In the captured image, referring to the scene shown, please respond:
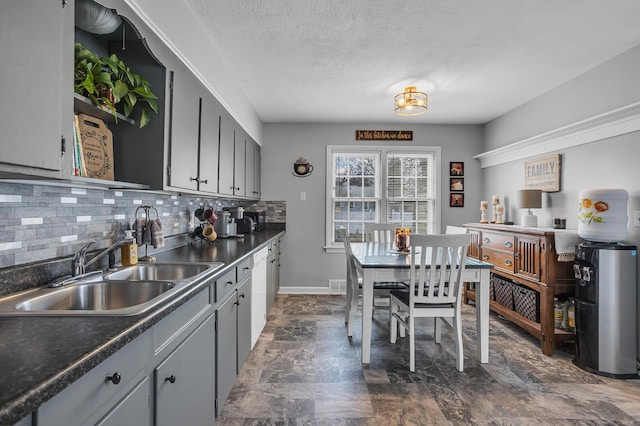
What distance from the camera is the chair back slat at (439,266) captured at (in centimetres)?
247

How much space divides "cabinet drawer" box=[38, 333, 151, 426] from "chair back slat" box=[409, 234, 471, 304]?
1920 mm

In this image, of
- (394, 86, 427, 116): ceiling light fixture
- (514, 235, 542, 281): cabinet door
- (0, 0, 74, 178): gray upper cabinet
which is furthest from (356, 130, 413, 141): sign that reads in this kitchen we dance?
(0, 0, 74, 178): gray upper cabinet

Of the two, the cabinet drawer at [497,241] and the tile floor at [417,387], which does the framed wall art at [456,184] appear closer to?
the cabinet drawer at [497,241]

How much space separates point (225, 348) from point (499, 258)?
116 inches

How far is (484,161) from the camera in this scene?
4.85 m

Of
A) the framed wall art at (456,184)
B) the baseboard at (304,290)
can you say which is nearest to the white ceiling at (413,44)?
the framed wall art at (456,184)

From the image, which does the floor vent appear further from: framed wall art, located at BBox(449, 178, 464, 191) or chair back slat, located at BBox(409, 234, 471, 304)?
chair back slat, located at BBox(409, 234, 471, 304)

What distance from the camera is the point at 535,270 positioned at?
3059 millimetres

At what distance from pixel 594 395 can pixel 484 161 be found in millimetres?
3283

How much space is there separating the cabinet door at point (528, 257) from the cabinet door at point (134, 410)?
3.15 metres

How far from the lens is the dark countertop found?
614mm

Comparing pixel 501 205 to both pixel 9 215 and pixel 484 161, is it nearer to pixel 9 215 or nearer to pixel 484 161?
pixel 484 161

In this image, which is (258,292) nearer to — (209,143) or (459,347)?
(209,143)

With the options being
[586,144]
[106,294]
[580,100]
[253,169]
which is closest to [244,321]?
[106,294]
